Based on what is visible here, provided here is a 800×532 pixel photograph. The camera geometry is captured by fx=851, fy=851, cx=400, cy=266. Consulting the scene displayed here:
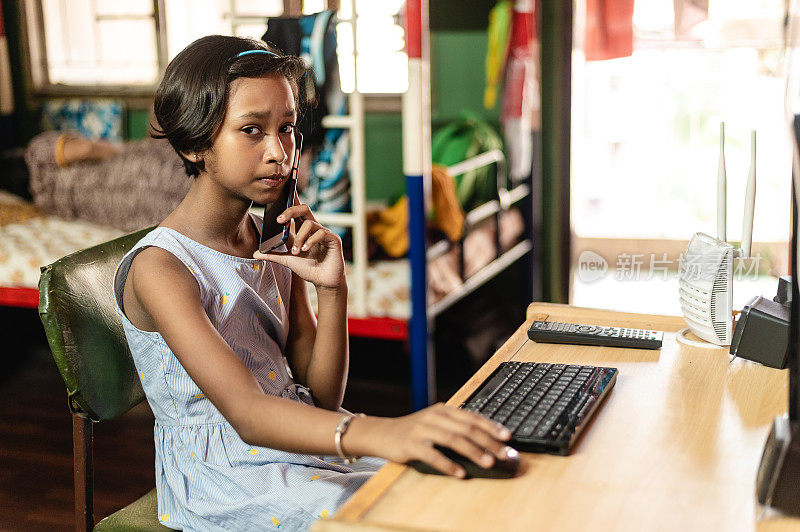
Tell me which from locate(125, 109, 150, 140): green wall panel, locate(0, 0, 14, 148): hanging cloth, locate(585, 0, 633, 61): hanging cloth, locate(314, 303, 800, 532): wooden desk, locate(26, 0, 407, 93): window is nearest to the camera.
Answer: locate(314, 303, 800, 532): wooden desk

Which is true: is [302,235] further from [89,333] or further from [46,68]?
[46,68]

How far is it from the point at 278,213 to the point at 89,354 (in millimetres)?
341

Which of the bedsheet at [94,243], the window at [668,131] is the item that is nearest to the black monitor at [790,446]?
the bedsheet at [94,243]

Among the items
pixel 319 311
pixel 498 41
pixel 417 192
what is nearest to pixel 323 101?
pixel 417 192

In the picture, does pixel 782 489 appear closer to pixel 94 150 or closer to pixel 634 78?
pixel 634 78

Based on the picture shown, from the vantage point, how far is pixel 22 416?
3012 millimetres

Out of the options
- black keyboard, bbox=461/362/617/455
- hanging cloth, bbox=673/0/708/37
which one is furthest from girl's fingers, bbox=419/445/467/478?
hanging cloth, bbox=673/0/708/37

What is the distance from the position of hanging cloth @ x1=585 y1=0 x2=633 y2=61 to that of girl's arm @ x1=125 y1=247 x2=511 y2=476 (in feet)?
9.12

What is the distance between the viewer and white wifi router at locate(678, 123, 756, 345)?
137cm

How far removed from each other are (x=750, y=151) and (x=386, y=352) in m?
2.24

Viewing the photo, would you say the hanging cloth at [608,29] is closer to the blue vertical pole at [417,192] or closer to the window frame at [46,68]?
the blue vertical pole at [417,192]

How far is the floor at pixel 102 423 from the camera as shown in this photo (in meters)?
2.39

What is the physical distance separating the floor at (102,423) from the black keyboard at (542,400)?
5.01 ft

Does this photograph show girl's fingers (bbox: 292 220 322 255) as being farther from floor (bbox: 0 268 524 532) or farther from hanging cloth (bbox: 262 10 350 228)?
hanging cloth (bbox: 262 10 350 228)
